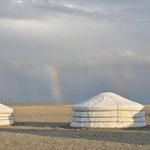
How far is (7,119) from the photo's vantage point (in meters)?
24.6

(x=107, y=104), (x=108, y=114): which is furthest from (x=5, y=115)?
(x=108, y=114)

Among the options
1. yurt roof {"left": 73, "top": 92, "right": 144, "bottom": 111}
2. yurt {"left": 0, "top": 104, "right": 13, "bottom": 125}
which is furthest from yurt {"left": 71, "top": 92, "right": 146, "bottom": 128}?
yurt {"left": 0, "top": 104, "right": 13, "bottom": 125}

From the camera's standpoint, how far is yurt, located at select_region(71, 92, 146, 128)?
69.5 feet

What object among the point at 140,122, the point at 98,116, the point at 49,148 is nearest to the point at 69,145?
the point at 49,148

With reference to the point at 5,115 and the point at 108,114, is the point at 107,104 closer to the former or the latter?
the point at 108,114

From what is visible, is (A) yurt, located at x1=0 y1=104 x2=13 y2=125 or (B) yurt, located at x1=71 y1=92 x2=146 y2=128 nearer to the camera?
(B) yurt, located at x1=71 y1=92 x2=146 y2=128

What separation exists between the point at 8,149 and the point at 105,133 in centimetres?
590

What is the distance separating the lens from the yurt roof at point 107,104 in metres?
21.2

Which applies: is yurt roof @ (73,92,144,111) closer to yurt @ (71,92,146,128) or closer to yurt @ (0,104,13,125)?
yurt @ (71,92,146,128)

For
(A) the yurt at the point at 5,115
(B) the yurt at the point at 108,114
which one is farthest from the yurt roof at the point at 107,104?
(A) the yurt at the point at 5,115

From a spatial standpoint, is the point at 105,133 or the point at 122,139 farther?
the point at 105,133

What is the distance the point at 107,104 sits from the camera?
70.7 feet

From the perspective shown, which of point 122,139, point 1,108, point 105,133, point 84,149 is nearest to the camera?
point 84,149

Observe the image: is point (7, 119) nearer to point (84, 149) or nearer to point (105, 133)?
point (105, 133)
